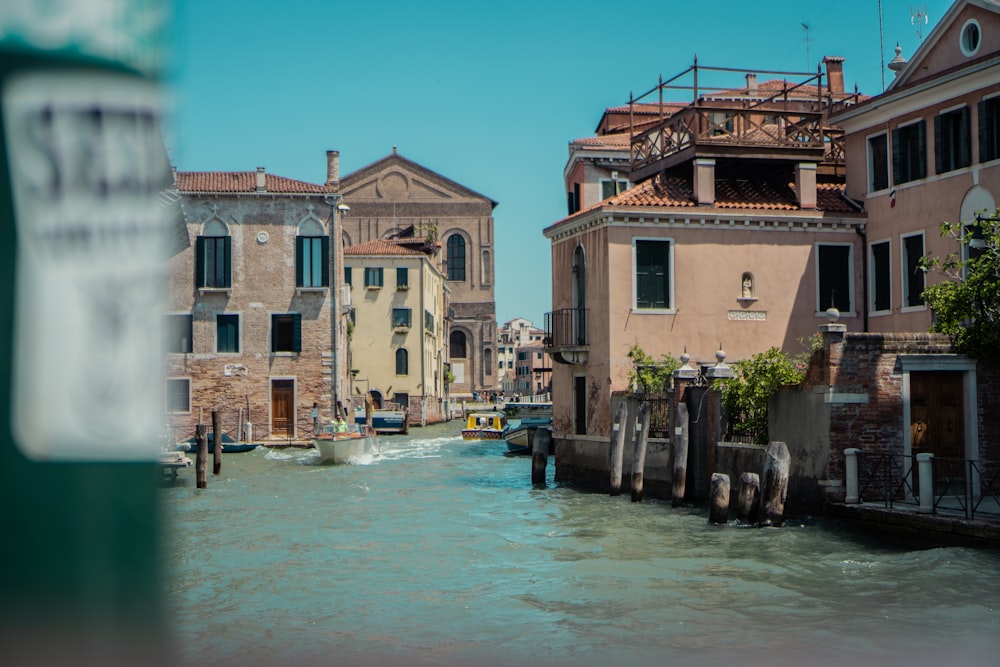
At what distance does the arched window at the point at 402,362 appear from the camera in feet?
159

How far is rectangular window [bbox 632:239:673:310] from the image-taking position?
829 inches

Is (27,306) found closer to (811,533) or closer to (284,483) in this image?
(811,533)

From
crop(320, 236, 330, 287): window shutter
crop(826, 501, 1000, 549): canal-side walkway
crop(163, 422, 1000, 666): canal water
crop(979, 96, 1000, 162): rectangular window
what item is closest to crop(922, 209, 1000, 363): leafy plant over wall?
crop(826, 501, 1000, 549): canal-side walkway

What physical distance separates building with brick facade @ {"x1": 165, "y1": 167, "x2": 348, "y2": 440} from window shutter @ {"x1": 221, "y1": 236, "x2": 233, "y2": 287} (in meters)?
0.03

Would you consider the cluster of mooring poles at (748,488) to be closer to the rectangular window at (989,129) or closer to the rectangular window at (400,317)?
the rectangular window at (989,129)

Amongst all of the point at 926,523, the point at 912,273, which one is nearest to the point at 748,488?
the point at 926,523

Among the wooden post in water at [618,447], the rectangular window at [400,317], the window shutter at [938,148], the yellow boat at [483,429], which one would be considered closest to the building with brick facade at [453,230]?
the rectangular window at [400,317]

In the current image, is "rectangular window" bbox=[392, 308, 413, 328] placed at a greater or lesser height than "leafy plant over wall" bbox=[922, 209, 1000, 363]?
greater

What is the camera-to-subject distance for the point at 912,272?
20.1 m

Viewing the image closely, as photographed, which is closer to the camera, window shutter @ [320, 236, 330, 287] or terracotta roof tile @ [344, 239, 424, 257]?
window shutter @ [320, 236, 330, 287]

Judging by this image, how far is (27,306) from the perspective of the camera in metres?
1.37

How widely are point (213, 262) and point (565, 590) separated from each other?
2617 cm

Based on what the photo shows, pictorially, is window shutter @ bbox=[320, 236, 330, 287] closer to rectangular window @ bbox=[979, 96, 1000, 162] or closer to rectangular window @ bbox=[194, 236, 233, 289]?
rectangular window @ bbox=[194, 236, 233, 289]

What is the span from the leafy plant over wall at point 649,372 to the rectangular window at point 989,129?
20.1 ft
